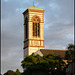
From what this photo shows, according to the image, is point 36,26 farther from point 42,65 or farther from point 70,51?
point 70,51

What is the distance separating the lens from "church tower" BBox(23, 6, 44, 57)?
116 m

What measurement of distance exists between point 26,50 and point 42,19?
11.7m

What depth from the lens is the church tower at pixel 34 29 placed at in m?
116

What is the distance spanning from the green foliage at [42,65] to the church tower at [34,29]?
21.4m

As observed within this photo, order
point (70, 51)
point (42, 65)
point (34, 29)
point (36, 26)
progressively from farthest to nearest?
point (36, 26)
point (34, 29)
point (42, 65)
point (70, 51)

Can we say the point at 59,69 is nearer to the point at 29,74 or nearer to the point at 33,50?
the point at 29,74

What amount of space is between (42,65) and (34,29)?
106 feet

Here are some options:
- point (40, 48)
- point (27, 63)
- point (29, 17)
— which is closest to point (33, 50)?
point (40, 48)

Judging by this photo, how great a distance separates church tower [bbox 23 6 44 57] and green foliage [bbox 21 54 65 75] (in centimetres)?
2143

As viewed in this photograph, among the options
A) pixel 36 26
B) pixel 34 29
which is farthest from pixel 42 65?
pixel 36 26

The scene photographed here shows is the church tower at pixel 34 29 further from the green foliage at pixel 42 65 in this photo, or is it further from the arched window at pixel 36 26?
the green foliage at pixel 42 65

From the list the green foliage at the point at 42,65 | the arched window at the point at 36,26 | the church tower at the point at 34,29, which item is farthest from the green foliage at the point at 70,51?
the arched window at the point at 36,26

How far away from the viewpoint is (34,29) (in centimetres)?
11869

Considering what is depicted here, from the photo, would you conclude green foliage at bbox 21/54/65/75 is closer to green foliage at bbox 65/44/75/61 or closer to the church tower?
green foliage at bbox 65/44/75/61
